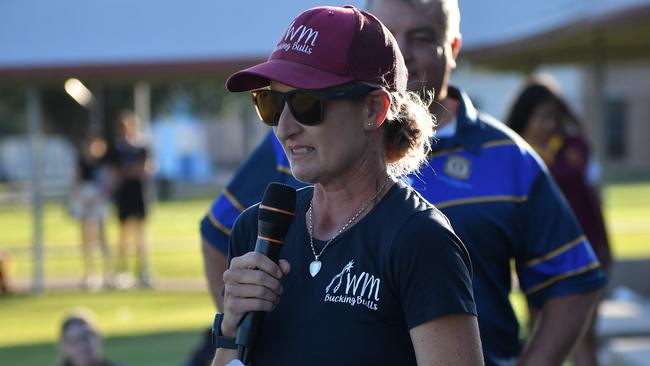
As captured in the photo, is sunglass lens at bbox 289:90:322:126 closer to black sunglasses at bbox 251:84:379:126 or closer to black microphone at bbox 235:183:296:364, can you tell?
black sunglasses at bbox 251:84:379:126

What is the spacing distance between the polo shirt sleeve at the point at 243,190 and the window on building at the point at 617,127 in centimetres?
4988

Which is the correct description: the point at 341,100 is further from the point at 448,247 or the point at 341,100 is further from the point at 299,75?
the point at 448,247

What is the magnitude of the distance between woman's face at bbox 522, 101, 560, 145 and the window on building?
45.9m

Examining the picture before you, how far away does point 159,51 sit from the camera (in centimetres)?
1475

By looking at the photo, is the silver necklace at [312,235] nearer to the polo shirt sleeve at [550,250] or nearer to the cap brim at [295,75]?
the cap brim at [295,75]

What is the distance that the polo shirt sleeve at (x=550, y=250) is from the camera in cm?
362

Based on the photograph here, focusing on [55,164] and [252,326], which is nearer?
[252,326]

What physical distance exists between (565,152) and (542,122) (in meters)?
0.51

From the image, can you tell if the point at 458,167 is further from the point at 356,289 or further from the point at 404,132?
the point at 356,289

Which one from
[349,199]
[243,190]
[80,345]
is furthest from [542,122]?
[349,199]

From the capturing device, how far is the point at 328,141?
8.31 ft

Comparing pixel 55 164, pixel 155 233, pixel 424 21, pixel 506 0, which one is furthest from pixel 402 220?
pixel 55 164

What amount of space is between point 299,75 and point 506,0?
32.1 ft

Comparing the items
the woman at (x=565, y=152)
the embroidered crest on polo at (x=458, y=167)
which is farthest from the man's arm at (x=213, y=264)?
the woman at (x=565, y=152)
